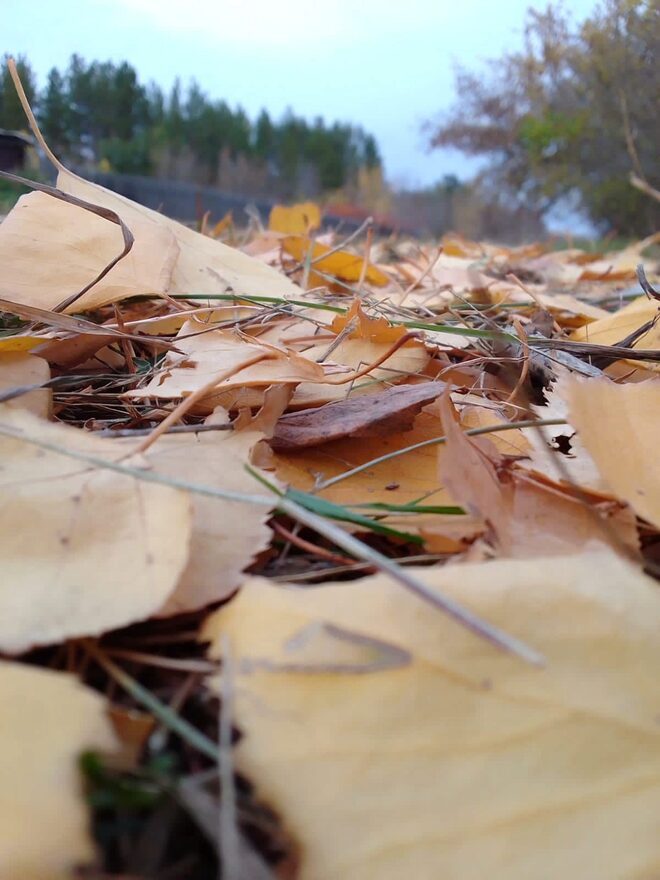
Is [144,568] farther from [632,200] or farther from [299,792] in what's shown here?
[632,200]

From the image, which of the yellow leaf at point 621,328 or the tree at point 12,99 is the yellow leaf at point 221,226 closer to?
the tree at point 12,99

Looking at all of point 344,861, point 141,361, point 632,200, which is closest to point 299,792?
point 344,861

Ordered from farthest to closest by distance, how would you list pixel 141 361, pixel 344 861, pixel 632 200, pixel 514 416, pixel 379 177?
pixel 379 177, pixel 632 200, pixel 141 361, pixel 514 416, pixel 344 861

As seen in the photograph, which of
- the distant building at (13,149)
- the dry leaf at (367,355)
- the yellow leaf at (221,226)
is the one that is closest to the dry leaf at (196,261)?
the dry leaf at (367,355)

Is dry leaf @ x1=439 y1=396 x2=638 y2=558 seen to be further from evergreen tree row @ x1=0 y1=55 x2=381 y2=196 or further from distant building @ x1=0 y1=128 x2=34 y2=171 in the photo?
distant building @ x1=0 y1=128 x2=34 y2=171

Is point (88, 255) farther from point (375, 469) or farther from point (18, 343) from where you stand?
point (375, 469)

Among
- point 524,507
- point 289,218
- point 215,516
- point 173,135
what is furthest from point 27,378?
point 173,135

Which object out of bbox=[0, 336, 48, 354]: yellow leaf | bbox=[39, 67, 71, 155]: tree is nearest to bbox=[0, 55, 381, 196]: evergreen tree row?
bbox=[39, 67, 71, 155]: tree
